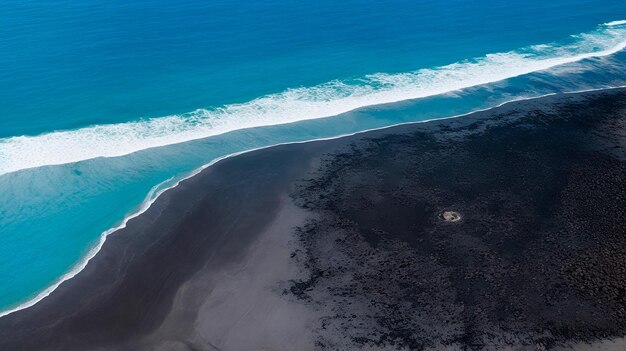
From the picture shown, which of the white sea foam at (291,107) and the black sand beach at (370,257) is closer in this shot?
the black sand beach at (370,257)

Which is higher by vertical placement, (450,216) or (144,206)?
(144,206)

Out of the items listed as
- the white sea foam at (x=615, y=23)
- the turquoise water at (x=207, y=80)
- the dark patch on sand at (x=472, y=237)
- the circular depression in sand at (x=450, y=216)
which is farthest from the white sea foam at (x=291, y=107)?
the circular depression in sand at (x=450, y=216)

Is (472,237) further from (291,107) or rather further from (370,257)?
(291,107)

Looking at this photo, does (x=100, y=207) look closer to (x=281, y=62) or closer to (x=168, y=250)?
(x=168, y=250)

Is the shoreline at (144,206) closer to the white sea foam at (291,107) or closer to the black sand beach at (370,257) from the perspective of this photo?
the black sand beach at (370,257)

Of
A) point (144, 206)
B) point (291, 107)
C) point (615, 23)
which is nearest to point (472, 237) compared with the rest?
point (144, 206)

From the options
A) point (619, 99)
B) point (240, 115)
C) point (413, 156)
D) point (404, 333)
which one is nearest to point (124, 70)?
point (240, 115)
